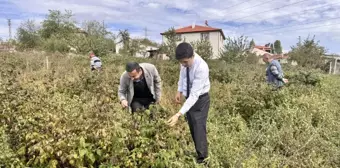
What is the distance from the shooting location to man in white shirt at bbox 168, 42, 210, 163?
2996 mm

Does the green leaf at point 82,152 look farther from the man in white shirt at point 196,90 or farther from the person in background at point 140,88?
the person in background at point 140,88

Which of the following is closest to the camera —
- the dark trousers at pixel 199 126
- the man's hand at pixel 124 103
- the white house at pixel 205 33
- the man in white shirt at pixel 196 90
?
the man in white shirt at pixel 196 90

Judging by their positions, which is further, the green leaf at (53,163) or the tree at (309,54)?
the tree at (309,54)

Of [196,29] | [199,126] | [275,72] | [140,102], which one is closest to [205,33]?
[196,29]

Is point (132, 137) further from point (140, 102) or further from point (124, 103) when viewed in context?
point (140, 102)

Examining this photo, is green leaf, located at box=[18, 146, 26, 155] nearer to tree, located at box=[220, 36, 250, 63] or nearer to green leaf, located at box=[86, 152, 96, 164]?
green leaf, located at box=[86, 152, 96, 164]

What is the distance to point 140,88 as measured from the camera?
13.3 ft

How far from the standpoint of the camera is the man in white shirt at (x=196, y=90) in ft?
9.83

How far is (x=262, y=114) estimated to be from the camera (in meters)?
5.05

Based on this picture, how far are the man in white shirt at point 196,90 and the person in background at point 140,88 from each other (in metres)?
0.73

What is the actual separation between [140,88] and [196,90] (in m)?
1.24

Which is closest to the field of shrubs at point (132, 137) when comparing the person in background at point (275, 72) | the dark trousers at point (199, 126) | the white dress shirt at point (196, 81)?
the dark trousers at point (199, 126)

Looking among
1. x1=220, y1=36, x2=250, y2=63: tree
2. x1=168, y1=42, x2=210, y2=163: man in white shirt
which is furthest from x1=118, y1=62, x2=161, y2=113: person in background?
x1=220, y1=36, x2=250, y2=63: tree

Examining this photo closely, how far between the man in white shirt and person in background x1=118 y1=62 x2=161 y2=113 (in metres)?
0.73
